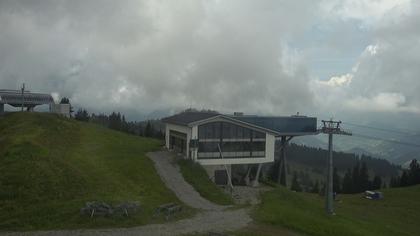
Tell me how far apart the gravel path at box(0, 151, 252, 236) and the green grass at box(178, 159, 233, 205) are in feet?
2.51

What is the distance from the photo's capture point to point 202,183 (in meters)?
45.2

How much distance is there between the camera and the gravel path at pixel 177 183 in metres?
37.4

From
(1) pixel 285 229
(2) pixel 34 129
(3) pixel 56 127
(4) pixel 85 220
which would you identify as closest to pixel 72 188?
(4) pixel 85 220

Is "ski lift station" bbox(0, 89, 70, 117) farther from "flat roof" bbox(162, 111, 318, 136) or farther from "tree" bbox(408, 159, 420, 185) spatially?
"tree" bbox(408, 159, 420, 185)

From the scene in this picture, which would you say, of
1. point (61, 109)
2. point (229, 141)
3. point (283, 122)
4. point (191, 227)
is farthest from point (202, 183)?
point (61, 109)

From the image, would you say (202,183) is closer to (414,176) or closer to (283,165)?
(283,165)

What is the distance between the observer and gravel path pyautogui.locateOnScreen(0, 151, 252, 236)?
26766mm

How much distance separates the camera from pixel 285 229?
104ft

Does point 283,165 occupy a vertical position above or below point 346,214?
above

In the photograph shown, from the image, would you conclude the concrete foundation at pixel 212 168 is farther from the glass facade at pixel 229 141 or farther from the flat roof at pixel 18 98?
the flat roof at pixel 18 98

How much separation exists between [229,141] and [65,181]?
23.1 metres

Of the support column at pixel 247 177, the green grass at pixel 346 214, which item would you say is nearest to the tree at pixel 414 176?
the green grass at pixel 346 214

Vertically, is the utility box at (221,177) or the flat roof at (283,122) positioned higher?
the flat roof at (283,122)

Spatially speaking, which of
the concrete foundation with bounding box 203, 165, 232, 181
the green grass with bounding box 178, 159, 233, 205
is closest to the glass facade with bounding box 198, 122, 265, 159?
the concrete foundation with bounding box 203, 165, 232, 181
